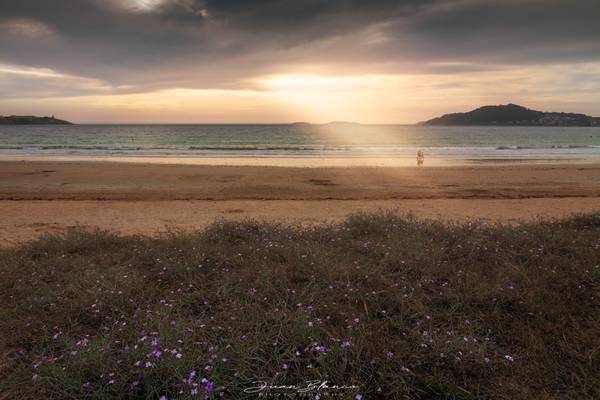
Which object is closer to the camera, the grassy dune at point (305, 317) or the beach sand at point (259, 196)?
the grassy dune at point (305, 317)

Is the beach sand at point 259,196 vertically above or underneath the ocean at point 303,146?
underneath

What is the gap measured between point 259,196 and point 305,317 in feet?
38.0

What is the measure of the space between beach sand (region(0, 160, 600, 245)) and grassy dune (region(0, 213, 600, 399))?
4.15 metres

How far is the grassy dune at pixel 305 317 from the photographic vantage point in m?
3.09

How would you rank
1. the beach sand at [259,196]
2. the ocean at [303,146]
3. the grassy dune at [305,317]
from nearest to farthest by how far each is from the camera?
the grassy dune at [305,317] → the beach sand at [259,196] → the ocean at [303,146]

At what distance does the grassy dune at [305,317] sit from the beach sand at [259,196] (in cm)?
415

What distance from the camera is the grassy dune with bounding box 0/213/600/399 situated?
10.1ft

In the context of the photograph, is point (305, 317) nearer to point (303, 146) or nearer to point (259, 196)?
point (259, 196)

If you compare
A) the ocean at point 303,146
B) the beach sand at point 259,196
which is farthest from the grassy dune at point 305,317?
the ocean at point 303,146

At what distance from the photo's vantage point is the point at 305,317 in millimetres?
3770

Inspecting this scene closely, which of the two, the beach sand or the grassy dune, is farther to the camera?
the beach sand

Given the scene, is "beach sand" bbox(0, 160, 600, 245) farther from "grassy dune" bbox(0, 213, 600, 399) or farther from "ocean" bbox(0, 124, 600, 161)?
"ocean" bbox(0, 124, 600, 161)

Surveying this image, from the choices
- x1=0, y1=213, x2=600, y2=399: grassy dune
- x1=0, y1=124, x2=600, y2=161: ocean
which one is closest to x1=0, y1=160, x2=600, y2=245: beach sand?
x1=0, y1=213, x2=600, y2=399: grassy dune

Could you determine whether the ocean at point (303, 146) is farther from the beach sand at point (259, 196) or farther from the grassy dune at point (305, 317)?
the grassy dune at point (305, 317)
